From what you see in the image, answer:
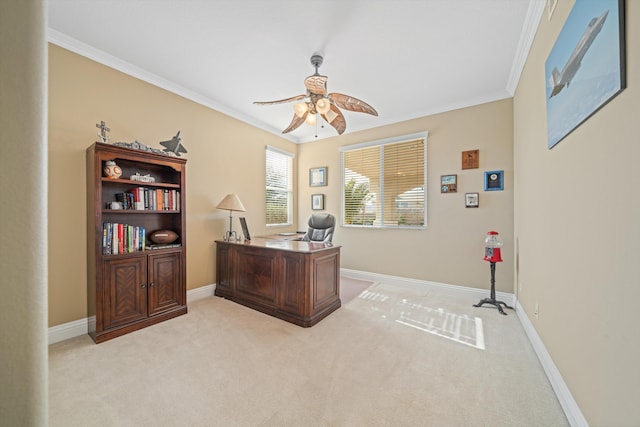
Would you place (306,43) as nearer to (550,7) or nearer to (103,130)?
(550,7)

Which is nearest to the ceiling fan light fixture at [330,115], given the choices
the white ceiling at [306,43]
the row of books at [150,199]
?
the white ceiling at [306,43]

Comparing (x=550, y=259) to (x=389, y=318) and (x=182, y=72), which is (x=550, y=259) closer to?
(x=389, y=318)

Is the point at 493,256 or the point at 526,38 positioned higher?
the point at 526,38

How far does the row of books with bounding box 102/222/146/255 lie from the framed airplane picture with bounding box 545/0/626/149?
3543 mm

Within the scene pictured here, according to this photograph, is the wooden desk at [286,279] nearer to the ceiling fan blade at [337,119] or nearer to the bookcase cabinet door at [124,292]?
the bookcase cabinet door at [124,292]

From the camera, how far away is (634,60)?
0.98 metres

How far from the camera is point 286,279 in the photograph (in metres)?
2.81

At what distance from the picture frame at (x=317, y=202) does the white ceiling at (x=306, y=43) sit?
2065 mm

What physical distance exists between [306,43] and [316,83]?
1.37 feet

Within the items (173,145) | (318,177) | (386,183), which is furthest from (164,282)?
(386,183)

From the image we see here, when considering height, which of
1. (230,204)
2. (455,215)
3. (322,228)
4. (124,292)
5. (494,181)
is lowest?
(124,292)

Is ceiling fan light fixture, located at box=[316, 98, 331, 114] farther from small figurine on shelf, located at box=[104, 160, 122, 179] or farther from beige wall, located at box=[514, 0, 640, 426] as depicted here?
small figurine on shelf, located at box=[104, 160, 122, 179]

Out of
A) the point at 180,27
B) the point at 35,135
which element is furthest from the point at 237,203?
the point at 35,135

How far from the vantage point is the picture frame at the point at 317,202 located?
496 centimetres
